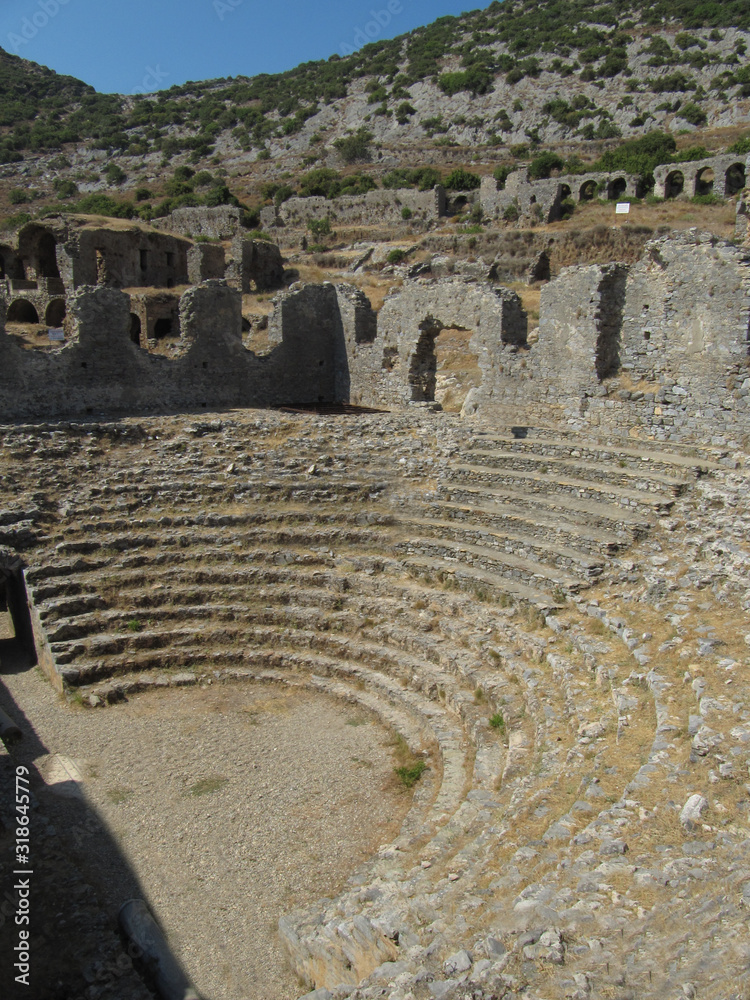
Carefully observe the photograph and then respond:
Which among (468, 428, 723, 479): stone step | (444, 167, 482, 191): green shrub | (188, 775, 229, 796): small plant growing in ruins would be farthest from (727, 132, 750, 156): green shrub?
(188, 775, 229, 796): small plant growing in ruins

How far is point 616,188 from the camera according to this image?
3906cm

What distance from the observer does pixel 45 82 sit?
332 feet

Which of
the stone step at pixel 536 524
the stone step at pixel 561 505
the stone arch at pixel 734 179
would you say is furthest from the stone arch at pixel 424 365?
the stone arch at pixel 734 179

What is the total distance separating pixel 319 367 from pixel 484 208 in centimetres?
2359

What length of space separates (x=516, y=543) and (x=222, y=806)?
563cm

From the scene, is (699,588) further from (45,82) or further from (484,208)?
(45,82)

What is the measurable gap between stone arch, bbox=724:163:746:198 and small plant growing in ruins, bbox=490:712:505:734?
3485 centimetres

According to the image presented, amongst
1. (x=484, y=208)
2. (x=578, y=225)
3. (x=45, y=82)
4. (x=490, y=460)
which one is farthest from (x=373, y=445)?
(x=45, y=82)

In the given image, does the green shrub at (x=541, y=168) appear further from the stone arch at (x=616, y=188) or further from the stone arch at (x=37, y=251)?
the stone arch at (x=37, y=251)

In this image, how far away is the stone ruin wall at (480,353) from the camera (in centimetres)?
1314

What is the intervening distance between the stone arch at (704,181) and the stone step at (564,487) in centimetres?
3034

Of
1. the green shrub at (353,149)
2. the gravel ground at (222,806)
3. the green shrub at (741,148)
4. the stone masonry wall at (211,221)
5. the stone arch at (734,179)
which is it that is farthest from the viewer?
the green shrub at (353,149)

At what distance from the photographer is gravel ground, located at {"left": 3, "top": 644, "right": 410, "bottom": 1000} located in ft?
21.8

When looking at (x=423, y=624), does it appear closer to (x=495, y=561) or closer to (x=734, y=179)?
(x=495, y=561)
